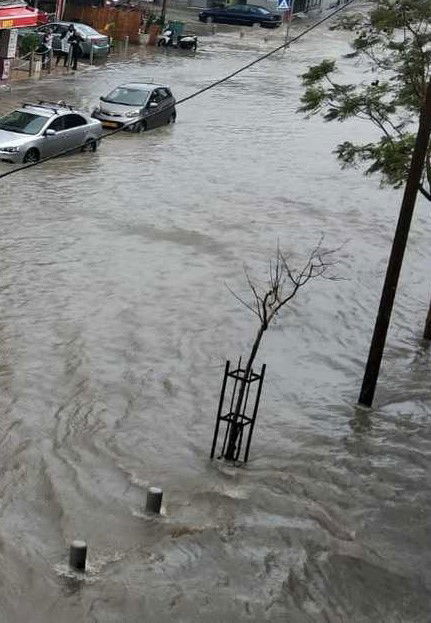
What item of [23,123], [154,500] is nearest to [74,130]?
[23,123]

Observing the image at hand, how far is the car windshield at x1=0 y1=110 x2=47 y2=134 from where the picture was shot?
2438 centimetres

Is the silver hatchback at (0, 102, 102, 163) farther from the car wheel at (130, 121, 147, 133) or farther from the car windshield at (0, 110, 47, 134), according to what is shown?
the car wheel at (130, 121, 147, 133)

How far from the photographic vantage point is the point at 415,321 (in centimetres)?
1852

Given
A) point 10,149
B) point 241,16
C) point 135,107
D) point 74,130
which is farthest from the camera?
point 241,16

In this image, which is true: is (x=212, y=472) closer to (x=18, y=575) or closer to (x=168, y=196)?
(x=18, y=575)

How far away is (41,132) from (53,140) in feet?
1.50

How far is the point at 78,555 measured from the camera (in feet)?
29.5

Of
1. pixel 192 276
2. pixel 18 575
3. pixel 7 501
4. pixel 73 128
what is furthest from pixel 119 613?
pixel 73 128

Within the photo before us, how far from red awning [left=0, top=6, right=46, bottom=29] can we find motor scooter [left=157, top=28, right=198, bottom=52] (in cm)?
1793

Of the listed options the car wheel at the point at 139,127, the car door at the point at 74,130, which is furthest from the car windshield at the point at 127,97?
the car door at the point at 74,130

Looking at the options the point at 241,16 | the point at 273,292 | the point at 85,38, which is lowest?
the point at 273,292

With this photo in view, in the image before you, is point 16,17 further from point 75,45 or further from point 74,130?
point 74,130

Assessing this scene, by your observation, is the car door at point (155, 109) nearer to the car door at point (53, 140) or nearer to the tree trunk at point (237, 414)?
the car door at point (53, 140)

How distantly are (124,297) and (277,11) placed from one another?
58400 mm
